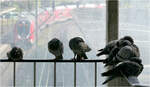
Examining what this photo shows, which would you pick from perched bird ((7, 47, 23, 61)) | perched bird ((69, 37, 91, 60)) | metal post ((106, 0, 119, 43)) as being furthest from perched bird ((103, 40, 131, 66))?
perched bird ((7, 47, 23, 61))

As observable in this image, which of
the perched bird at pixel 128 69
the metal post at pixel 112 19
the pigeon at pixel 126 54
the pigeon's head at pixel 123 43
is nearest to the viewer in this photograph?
the perched bird at pixel 128 69

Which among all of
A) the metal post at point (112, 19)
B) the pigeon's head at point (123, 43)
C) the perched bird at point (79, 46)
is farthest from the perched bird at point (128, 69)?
the metal post at point (112, 19)

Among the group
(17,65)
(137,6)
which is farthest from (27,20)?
(137,6)

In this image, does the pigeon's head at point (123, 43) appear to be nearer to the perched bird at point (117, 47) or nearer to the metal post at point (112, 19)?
the perched bird at point (117, 47)

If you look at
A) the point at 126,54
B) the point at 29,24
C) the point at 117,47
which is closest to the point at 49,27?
the point at 29,24

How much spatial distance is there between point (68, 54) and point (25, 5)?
45 cm

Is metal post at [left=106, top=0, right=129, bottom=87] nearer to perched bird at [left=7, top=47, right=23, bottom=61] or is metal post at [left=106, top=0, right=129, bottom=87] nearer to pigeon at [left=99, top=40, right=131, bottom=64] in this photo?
pigeon at [left=99, top=40, right=131, bottom=64]

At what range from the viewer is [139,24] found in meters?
2.44

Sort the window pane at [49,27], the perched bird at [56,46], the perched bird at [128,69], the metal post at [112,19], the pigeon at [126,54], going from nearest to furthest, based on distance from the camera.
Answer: the perched bird at [128,69] < the pigeon at [126,54] < the perched bird at [56,46] < the metal post at [112,19] < the window pane at [49,27]

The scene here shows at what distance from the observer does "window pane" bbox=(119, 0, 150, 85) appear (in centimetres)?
239

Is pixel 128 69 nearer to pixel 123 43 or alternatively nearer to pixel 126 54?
pixel 126 54

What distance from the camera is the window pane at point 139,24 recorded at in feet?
7.85

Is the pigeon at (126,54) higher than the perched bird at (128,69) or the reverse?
higher

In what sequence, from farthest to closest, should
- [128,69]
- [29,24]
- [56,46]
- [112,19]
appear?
[29,24] < [112,19] < [56,46] < [128,69]
